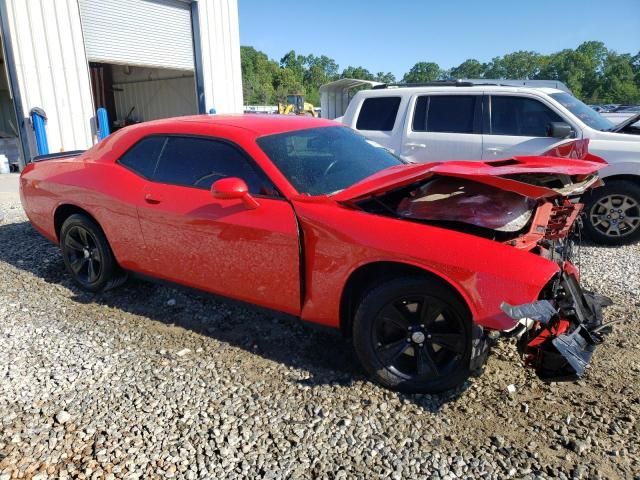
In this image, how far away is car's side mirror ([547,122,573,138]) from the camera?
553cm

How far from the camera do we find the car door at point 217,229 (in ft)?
10.0

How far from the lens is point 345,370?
10.2 ft

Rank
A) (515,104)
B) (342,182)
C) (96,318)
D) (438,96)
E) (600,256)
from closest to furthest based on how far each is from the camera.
Answer: 1. (342,182)
2. (96,318)
3. (600,256)
4. (515,104)
5. (438,96)

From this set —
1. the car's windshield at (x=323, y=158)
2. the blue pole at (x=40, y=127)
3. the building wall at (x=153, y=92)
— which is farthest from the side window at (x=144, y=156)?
the building wall at (x=153, y=92)

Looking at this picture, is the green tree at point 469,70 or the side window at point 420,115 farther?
the green tree at point 469,70

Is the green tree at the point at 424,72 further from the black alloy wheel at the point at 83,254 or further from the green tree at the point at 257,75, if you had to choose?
the black alloy wheel at the point at 83,254

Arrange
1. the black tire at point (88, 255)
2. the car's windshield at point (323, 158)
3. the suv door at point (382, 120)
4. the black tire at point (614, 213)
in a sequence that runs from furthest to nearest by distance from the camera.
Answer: the suv door at point (382, 120) < the black tire at point (614, 213) < the black tire at point (88, 255) < the car's windshield at point (323, 158)

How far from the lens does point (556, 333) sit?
249 centimetres

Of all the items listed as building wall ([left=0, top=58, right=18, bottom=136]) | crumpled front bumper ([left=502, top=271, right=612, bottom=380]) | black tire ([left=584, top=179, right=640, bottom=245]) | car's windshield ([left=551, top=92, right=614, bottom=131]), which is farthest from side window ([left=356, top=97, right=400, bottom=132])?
building wall ([left=0, top=58, right=18, bottom=136])

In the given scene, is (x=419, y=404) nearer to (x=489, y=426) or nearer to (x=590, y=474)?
(x=489, y=426)

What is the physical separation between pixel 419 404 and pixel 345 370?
0.55 m

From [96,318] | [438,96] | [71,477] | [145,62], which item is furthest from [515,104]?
[145,62]

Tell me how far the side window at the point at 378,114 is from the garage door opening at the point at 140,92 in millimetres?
11717

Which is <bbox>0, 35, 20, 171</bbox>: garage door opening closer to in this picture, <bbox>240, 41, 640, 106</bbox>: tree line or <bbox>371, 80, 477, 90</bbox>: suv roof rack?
<bbox>371, 80, 477, 90</bbox>: suv roof rack
